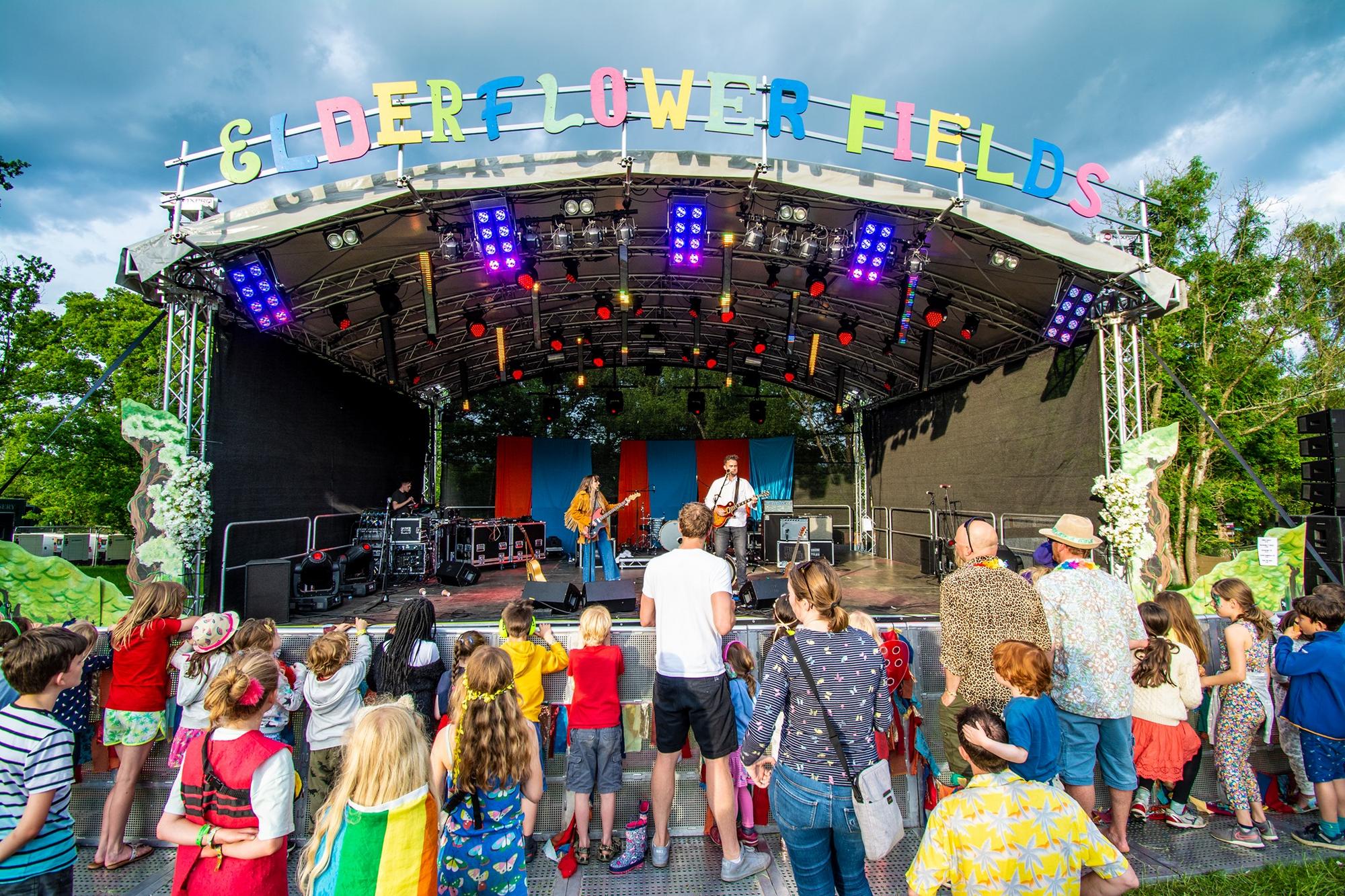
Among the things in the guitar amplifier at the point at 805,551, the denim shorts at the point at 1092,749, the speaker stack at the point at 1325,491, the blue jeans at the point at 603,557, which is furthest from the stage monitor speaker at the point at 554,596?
the speaker stack at the point at 1325,491

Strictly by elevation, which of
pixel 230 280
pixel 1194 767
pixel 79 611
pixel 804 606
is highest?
pixel 230 280

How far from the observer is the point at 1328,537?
550cm

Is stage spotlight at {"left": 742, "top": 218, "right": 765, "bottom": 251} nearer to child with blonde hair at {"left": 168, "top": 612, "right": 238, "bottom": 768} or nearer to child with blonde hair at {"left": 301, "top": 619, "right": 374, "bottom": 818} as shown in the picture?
child with blonde hair at {"left": 301, "top": 619, "right": 374, "bottom": 818}

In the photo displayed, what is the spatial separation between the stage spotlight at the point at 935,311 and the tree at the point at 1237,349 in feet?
27.3

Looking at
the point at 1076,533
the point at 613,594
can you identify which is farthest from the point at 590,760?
the point at 613,594

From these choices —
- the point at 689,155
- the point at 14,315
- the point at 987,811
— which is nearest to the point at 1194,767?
the point at 987,811

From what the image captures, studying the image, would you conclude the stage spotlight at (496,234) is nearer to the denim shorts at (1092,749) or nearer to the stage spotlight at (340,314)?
the stage spotlight at (340,314)

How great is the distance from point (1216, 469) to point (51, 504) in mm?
30943

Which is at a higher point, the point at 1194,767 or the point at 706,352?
the point at 706,352

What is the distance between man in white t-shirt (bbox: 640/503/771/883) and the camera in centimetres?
267

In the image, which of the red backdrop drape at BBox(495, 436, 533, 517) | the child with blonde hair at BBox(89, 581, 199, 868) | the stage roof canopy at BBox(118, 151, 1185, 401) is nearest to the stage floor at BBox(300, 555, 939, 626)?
the red backdrop drape at BBox(495, 436, 533, 517)

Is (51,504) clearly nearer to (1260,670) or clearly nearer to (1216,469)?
(1260,670)

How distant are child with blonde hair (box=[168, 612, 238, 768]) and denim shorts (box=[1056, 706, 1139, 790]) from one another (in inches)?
144

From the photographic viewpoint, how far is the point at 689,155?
634 cm
